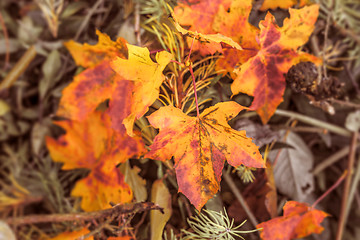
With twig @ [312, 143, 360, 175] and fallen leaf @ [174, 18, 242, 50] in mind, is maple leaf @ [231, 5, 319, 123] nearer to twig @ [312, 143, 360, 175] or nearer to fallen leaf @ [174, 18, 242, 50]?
fallen leaf @ [174, 18, 242, 50]

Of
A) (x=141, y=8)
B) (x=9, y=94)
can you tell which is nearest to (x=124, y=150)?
(x=141, y=8)

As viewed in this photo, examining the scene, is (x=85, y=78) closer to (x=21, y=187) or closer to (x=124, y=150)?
(x=124, y=150)

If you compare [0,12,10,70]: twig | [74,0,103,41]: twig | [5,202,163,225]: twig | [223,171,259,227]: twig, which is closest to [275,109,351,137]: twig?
[223,171,259,227]: twig

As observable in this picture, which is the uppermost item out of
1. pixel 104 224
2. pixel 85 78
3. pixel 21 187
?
pixel 85 78

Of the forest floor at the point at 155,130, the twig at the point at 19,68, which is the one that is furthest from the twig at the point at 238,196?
the twig at the point at 19,68

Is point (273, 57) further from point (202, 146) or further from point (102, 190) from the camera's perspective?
point (102, 190)

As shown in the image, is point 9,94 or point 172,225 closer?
point 172,225

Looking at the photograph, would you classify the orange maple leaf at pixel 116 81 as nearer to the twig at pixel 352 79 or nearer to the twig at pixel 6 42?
the twig at pixel 6 42
